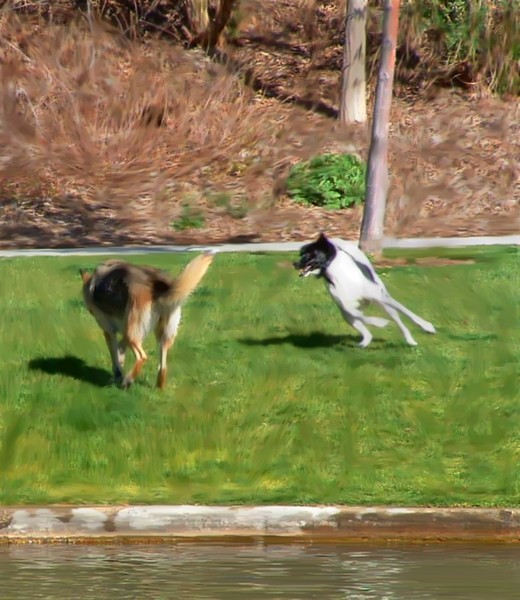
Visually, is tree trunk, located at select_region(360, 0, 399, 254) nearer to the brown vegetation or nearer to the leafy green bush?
the brown vegetation

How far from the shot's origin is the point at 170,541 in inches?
356

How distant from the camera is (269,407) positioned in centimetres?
1209

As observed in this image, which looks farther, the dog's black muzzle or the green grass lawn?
the dog's black muzzle

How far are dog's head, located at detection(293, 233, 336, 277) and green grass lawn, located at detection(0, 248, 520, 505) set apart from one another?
766 millimetres

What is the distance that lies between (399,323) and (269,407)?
184 cm

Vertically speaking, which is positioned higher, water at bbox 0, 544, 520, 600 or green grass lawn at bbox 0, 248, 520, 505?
green grass lawn at bbox 0, 248, 520, 505

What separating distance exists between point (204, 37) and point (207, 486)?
25.0 meters

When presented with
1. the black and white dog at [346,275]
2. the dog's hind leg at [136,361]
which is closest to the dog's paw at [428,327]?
the black and white dog at [346,275]

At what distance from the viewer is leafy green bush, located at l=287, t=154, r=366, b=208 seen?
2734cm

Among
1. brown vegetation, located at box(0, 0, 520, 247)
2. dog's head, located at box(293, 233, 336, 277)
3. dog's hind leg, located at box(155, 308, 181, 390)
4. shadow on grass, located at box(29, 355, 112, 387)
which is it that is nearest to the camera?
dog's hind leg, located at box(155, 308, 181, 390)

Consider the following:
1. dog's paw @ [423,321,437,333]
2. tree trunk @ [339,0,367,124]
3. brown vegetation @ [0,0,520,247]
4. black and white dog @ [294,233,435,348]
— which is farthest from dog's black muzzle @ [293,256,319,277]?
tree trunk @ [339,0,367,124]

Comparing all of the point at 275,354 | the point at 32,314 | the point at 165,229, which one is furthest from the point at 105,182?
the point at 275,354

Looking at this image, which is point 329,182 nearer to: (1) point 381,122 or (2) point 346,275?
(1) point 381,122

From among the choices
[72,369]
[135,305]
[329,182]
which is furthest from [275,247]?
[135,305]
